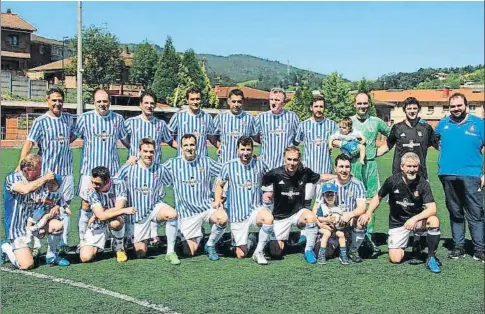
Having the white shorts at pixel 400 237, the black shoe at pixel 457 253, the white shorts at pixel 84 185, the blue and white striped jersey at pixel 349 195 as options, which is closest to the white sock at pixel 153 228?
the white shorts at pixel 84 185

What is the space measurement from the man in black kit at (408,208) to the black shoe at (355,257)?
1.05ft

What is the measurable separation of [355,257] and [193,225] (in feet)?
5.76

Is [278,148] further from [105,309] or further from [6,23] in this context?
[6,23]

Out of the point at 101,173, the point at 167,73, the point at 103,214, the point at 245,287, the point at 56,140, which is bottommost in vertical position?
the point at 245,287

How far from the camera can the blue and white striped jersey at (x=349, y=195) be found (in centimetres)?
668

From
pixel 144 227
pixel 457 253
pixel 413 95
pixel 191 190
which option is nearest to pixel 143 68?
pixel 413 95

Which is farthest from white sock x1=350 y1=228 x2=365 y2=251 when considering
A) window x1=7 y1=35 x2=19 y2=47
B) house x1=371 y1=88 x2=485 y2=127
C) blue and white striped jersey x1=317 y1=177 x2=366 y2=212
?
window x1=7 y1=35 x2=19 y2=47

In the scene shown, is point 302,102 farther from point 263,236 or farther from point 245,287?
point 245,287

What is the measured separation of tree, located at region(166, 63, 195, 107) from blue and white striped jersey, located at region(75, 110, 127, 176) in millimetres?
44151

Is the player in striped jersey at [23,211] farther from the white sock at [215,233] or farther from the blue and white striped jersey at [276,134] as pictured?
the blue and white striped jersey at [276,134]

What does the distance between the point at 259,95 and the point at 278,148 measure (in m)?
63.4

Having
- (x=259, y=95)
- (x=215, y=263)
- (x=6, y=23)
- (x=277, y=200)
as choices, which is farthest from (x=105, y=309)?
(x=259, y=95)

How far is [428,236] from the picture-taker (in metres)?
6.32

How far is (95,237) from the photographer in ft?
21.4
